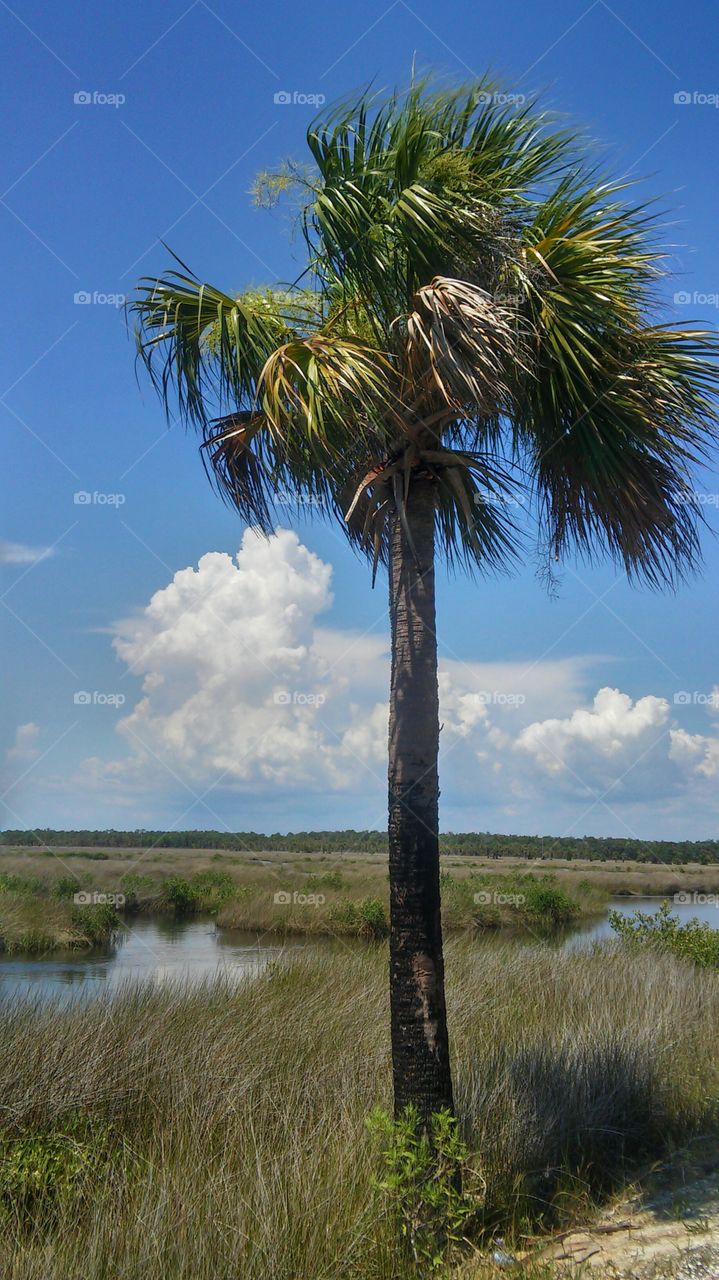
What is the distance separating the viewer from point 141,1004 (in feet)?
25.5

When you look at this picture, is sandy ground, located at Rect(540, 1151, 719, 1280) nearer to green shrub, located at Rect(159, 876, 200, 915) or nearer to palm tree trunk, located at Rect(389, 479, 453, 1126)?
palm tree trunk, located at Rect(389, 479, 453, 1126)

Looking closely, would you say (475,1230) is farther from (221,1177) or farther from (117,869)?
(117,869)

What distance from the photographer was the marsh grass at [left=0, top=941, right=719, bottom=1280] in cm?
408

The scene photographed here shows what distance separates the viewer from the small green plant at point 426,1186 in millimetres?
4363

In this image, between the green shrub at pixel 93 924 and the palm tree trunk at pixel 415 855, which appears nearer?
the palm tree trunk at pixel 415 855

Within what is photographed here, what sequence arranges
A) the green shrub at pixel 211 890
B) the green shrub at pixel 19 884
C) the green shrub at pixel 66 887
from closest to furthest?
the green shrub at pixel 66 887, the green shrub at pixel 19 884, the green shrub at pixel 211 890

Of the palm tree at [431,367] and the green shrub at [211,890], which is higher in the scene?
the palm tree at [431,367]

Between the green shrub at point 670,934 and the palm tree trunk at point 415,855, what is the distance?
8708 millimetres

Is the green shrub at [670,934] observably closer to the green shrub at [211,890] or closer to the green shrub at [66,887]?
the green shrub at [66,887]

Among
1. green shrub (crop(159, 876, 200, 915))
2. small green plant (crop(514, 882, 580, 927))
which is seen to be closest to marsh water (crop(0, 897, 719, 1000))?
small green plant (crop(514, 882, 580, 927))

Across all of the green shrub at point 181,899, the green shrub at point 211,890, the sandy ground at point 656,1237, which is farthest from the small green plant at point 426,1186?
the green shrub at point 181,899

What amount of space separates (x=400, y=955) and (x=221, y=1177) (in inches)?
54.6

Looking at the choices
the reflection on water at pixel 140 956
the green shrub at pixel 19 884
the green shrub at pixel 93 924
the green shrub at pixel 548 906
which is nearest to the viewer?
the reflection on water at pixel 140 956

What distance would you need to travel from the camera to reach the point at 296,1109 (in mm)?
5754
